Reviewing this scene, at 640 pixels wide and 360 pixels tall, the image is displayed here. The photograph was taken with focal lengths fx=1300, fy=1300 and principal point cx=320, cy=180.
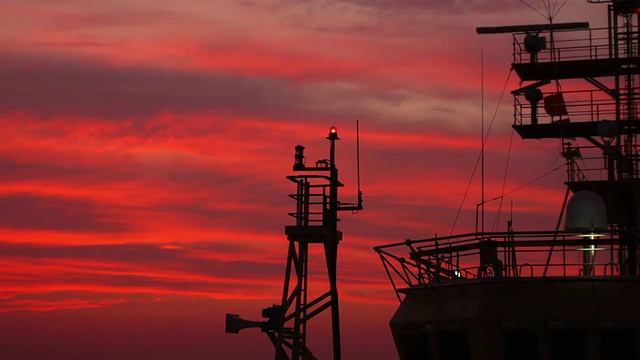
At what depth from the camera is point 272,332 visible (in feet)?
245

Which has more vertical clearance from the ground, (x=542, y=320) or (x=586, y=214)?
(x=586, y=214)

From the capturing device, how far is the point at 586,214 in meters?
50.7

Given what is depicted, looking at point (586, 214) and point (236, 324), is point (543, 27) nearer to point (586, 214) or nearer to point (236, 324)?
point (586, 214)

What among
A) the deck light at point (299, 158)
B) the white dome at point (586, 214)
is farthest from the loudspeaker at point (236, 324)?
the white dome at point (586, 214)

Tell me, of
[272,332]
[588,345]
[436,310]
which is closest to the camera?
[588,345]

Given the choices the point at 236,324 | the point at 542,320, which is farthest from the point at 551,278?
the point at 236,324

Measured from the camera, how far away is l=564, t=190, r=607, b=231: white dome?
50.6 metres

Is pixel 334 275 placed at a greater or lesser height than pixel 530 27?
lesser

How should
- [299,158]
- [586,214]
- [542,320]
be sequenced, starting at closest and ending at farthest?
[542,320] → [586,214] → [299,158]

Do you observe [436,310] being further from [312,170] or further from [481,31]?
[312,170]

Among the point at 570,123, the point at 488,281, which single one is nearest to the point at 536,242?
the point at 488,281

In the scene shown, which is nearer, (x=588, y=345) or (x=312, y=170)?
(x=588, y=345)

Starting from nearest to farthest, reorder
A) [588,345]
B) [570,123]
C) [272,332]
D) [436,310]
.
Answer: [588,345] < [436,310] < [570,123] < [272,332]

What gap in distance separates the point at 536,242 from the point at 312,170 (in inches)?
1114
